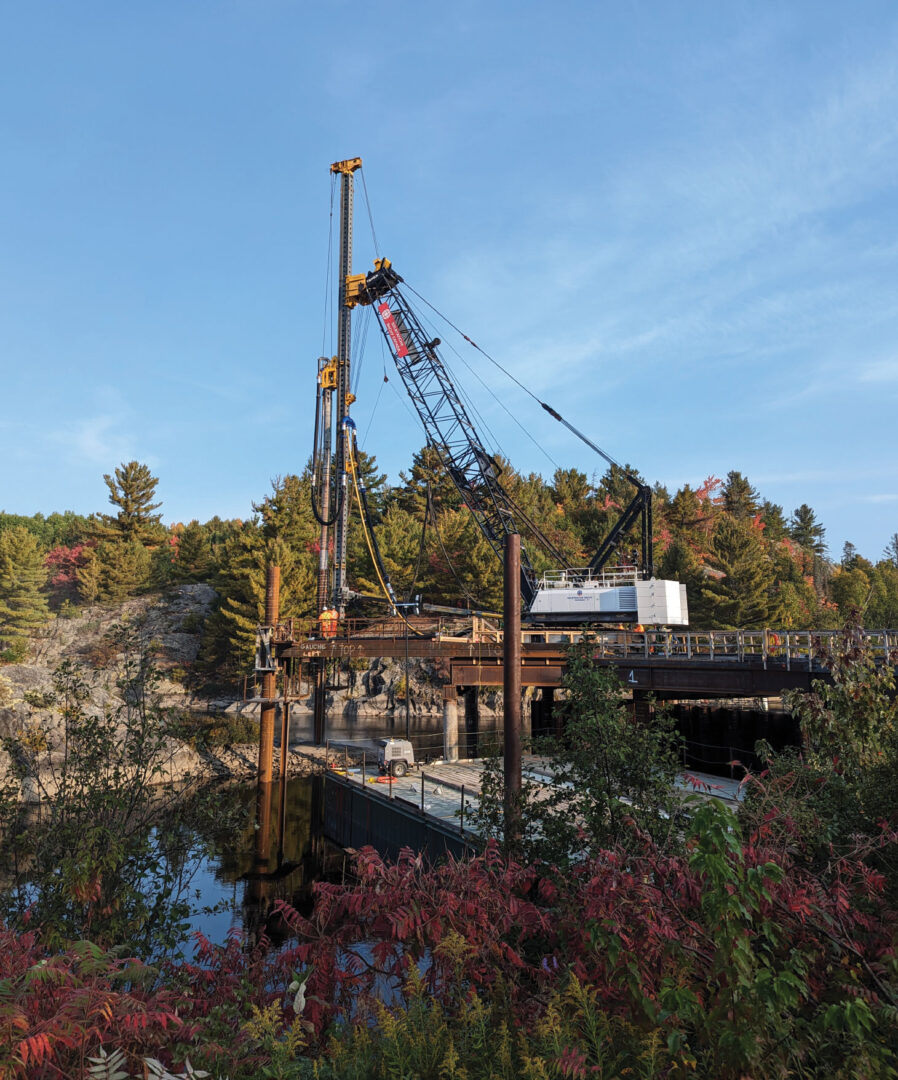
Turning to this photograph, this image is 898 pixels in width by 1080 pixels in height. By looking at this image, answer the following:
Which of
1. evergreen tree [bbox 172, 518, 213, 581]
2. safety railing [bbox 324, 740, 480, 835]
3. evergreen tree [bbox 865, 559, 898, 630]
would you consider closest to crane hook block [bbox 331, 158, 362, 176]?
safety railing [bbox 324, 740, 480, 835]

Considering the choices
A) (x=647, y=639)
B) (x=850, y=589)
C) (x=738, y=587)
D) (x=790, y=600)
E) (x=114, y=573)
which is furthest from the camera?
(x=850, y=589)

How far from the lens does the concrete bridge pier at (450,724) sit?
2688 cm

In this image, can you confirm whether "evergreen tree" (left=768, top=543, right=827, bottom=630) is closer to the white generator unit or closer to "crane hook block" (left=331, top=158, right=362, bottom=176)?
the white generator unit

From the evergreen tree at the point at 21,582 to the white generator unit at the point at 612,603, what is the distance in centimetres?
5262

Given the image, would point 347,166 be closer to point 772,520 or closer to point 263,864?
point 263,864

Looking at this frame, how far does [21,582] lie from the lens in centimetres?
6562

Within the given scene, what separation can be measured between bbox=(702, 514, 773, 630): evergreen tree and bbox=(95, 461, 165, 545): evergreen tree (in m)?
63.3

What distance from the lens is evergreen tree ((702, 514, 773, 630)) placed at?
5591 centimetres

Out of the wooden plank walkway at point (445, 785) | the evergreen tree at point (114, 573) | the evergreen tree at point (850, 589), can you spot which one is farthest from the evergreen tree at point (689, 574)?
the evergreen tree at point (114, 573)

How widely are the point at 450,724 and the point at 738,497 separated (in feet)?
262

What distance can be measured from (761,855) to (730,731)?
28.9 metres

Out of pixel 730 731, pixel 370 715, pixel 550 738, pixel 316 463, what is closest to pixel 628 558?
pixel 730 731

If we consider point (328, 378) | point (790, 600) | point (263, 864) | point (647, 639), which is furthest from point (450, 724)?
point (790, 600)

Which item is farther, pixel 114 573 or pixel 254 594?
pixel 114 573
